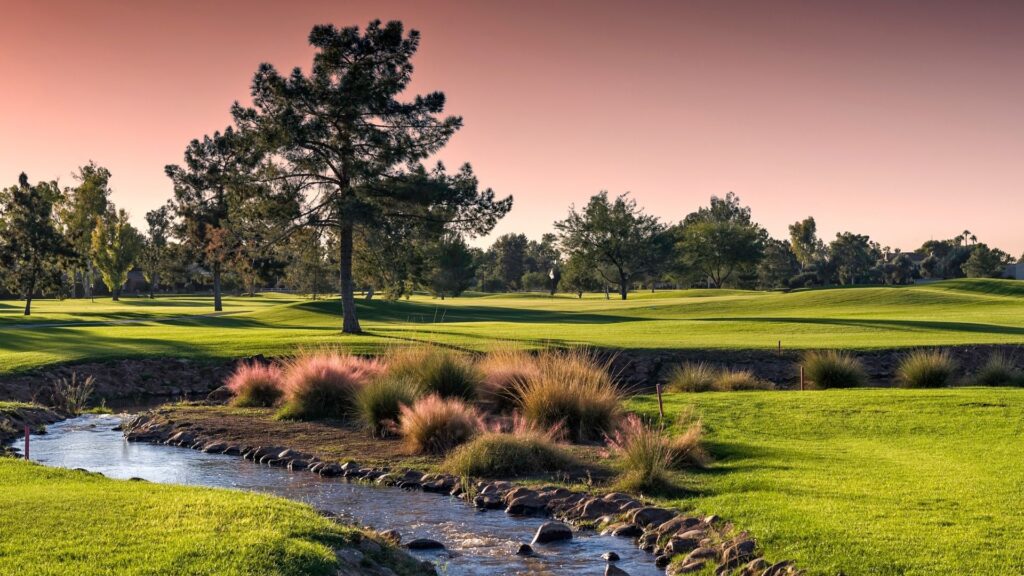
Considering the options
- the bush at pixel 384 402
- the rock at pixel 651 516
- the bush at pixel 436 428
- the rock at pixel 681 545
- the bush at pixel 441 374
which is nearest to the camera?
the rock at pixel 681 545

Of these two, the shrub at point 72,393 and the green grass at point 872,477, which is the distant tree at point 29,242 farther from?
the green grass at point 872,477

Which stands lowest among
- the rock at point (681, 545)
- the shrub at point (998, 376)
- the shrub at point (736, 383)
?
the rock at point (681, 545)

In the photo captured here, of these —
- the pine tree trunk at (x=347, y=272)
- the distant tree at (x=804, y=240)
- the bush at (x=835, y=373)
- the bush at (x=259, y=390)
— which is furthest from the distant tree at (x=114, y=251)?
the distant tree at (x=804, y=240)

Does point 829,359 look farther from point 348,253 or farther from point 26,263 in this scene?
point 26,263

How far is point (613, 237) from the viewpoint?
91.6 m

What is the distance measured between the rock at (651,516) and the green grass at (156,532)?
4023 millimetres

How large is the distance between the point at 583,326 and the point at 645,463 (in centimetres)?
3337

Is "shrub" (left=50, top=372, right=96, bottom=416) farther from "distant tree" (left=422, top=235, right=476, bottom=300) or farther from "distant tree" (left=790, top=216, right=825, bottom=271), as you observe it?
"distant tree" (left=790, top=216, right=825, bottom=271)

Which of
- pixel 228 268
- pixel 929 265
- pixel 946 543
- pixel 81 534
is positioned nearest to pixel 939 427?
pixel 946 543

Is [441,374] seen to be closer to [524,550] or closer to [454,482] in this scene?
[454,482]

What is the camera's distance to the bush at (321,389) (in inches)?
865

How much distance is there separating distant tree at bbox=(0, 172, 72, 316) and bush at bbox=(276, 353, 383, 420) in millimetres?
43317

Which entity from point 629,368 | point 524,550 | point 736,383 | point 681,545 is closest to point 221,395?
point 629,368

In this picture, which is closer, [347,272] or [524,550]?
[524,550]
